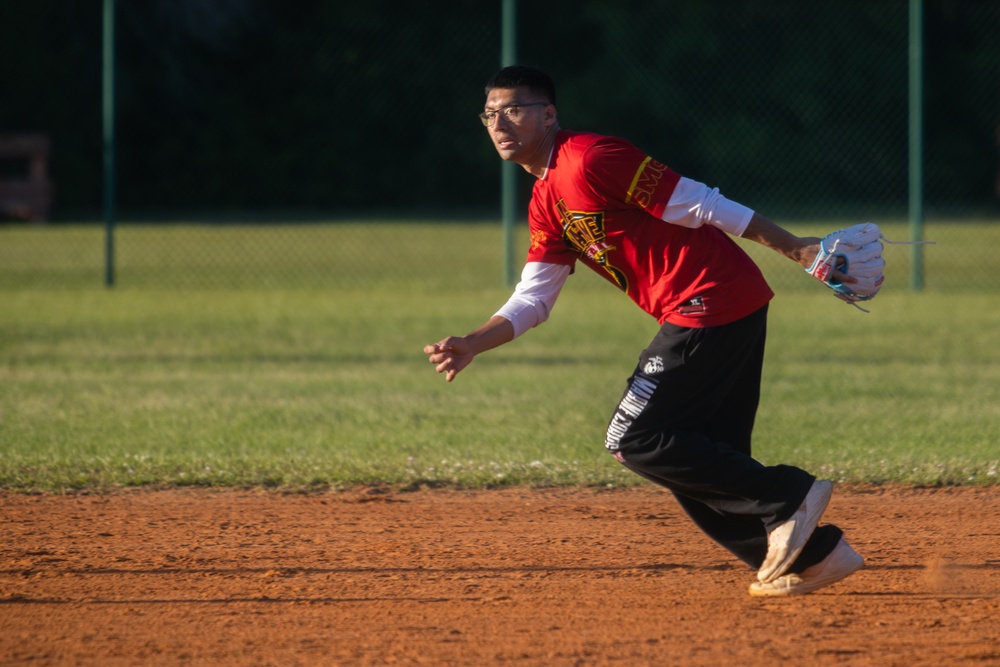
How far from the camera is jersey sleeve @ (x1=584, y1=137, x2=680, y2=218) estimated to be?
13.2 feet

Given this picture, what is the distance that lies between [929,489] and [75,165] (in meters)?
21.4

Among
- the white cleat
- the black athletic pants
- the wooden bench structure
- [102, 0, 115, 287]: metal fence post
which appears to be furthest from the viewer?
the wooden bench structure

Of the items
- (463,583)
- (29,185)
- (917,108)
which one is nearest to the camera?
(463,583)

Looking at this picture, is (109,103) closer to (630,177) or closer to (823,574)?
(630,177)

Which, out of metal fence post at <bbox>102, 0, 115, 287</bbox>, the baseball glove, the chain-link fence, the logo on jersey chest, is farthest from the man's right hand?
the chain-link fence

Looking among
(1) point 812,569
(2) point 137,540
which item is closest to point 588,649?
(1) point 812,569

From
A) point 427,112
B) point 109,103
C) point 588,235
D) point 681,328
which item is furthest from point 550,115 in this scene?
point 427,112

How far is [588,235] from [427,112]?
24079 mm

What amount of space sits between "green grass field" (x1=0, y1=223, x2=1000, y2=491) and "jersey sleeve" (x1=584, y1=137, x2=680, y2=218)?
101 inches

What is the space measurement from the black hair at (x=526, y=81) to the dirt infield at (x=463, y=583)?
5.61ft

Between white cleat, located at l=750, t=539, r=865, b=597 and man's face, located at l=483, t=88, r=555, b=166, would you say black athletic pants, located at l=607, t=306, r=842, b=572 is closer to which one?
white cleat, located at l=750, t=539, r=865, b=597

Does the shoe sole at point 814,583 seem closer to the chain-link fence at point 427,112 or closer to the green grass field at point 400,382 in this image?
the green grass field at point 400,382

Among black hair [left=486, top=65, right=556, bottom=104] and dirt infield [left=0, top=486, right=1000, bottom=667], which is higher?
black hair [left=486, top=65, right=556, bottom=104]

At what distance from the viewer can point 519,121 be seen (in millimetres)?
4262
